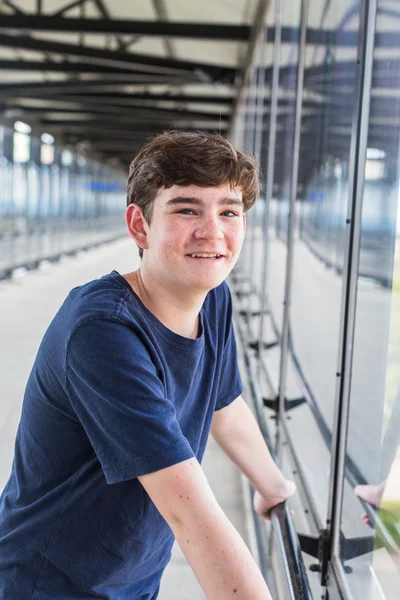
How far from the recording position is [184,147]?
1.50 meters

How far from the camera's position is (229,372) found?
191cm

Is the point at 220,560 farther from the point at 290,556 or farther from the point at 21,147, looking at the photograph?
the point at 21,147

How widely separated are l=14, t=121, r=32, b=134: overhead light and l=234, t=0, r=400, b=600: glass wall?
1268 cm

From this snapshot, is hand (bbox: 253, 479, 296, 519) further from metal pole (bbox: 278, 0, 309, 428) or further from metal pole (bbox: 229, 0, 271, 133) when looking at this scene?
metal pole (bbox: 229, 0, 271, 133)

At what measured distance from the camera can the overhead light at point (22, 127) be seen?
16047 mm

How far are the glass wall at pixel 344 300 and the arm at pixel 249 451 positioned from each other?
228 millimetres

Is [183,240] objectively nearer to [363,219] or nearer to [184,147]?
[184,147]

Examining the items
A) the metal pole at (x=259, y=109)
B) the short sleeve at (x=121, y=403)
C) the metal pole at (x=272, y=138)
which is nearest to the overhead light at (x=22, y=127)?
the metal pole at (x=259, y=109)

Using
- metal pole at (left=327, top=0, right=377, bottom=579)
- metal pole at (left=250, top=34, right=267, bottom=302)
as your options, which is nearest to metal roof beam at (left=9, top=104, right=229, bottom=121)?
metal pole at (left=250, top=34, right=267, bottom=302)

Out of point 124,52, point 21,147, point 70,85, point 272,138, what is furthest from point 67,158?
point 272,138

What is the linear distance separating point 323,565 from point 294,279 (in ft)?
6.25

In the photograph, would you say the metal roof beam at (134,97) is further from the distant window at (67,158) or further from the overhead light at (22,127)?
the distant window at (67,158)

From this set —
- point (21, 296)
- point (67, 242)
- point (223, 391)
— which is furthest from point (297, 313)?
point (67, 242)

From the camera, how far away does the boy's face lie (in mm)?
1489
